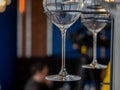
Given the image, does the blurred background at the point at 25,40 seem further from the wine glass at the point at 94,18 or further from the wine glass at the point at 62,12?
the wine glass at the point at 62,12

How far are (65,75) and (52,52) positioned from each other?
16.8ft

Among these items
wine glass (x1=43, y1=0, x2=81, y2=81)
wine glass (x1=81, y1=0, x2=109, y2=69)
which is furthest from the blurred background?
wine glass (x1=43, y1=0, x2=81, y2=81)

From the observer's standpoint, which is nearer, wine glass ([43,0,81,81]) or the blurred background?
wine glass ([43,0,81,81])

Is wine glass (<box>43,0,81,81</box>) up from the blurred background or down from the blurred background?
up

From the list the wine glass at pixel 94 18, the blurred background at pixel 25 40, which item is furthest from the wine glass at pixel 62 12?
the blurred background at pixel 25 40

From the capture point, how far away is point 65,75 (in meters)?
0.80

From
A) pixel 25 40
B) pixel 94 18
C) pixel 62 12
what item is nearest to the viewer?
pixel 62 12

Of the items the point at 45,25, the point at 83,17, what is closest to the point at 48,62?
the point at 45,25

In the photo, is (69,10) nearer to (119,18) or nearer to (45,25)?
(119,18)

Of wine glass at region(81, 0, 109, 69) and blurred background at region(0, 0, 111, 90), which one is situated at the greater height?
wine glass at region(81, 0, 109, 69)

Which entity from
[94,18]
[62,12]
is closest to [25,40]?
[94,18]

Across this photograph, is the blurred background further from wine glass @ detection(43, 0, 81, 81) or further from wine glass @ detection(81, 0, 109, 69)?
wine glass @ detection(43, 0, 81, 81)

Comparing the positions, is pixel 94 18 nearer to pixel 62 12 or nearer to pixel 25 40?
pixel 62 12

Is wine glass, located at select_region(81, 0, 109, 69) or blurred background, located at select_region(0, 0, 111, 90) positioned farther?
blurred background, located at select_region(0, 0, 111, 90)
